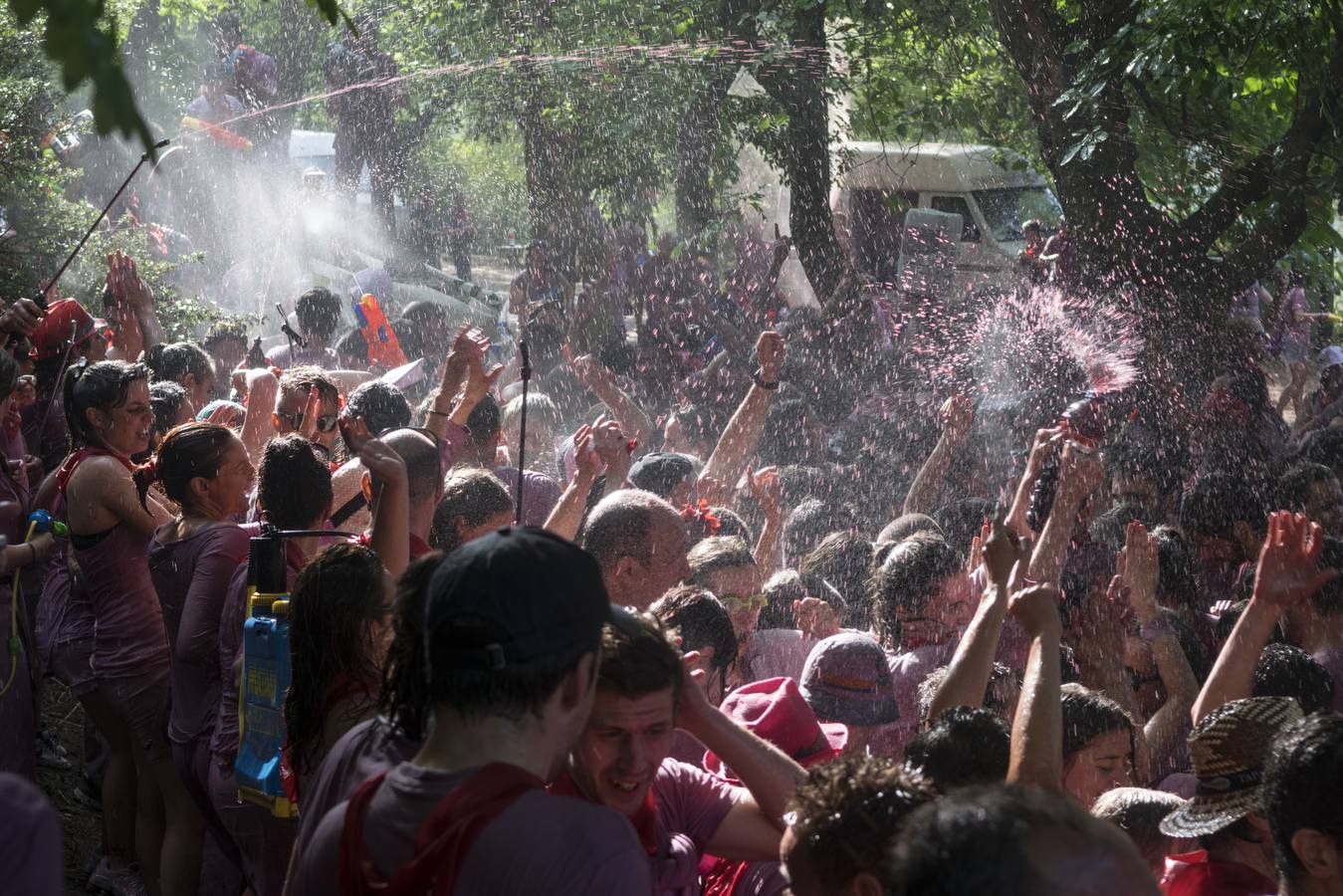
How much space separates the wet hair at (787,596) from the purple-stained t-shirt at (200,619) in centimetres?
191

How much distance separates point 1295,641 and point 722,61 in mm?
8461

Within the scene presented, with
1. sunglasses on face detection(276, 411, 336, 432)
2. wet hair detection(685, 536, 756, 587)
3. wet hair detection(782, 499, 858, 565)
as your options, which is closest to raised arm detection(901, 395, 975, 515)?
wet hair detection(782, 499, 858, 565)

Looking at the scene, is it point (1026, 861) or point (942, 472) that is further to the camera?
point (942, 472)

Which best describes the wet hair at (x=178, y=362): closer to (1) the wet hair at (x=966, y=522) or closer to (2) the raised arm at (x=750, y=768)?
(1) the wet hair at (x=966, y=522)

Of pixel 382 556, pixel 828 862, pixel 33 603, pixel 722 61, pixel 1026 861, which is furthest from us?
pixel 722 61

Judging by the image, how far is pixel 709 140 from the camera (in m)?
13.0

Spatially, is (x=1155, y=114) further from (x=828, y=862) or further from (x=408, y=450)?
(x=828, y=862)

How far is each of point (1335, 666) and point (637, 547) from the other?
2163 mm

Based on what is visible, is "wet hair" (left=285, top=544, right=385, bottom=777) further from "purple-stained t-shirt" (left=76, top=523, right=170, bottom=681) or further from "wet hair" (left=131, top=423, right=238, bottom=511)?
"purple-stained t-shirt" (left=76, top=523, right=170, bottom=681)

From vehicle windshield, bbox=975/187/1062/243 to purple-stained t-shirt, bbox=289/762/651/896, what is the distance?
14021mm

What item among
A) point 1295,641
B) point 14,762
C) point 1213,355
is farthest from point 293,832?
point 1213,355

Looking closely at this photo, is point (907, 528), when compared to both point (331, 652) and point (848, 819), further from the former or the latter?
point (848, 819)

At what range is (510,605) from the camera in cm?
206

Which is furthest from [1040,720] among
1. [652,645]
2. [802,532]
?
[802,532]
